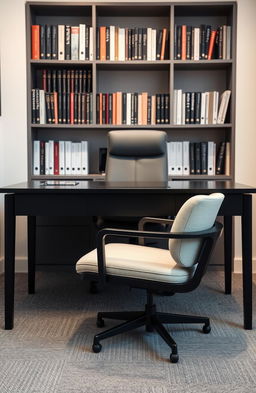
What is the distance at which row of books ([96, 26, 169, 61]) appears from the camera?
349 cm

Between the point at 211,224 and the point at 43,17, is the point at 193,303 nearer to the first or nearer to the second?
the point at 211,224

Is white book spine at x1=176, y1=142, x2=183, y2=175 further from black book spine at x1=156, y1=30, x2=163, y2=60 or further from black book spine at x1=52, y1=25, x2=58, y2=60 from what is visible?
black book spine at x1=52, y1=25, x2=58, y2=60

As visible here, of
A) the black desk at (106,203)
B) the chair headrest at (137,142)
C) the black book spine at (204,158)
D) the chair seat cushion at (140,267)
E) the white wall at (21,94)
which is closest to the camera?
the chair seat cushion at (140,267)

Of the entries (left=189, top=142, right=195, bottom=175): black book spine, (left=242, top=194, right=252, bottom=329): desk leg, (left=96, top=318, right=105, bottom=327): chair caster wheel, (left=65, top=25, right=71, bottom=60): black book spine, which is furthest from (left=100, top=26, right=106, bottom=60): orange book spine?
(left=96, top=318, right=105, bottom=327): chair caster wheel

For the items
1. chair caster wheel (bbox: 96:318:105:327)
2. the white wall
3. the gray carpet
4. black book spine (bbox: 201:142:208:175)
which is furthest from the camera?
black book spine (bbox: 201:142:208:175)

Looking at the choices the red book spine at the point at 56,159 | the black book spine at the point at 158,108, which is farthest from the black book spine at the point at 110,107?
the red book spine at the point at 56,159

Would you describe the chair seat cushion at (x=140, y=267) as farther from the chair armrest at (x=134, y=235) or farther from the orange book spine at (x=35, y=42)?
the orange book spine at (x=35, y=42)

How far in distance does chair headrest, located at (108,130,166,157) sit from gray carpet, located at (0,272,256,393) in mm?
1053

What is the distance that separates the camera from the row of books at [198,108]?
11.6 ft

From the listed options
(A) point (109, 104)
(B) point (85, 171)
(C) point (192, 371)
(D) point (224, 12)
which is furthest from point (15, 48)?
(C) point (192, 371)

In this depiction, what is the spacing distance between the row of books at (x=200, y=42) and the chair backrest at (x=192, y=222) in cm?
198

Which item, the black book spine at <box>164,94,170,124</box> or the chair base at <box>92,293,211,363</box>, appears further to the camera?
the black book spine at <box>164,94,170,124</box>

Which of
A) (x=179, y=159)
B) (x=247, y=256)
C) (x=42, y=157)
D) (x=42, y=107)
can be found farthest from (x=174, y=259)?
(x=42, y=107)

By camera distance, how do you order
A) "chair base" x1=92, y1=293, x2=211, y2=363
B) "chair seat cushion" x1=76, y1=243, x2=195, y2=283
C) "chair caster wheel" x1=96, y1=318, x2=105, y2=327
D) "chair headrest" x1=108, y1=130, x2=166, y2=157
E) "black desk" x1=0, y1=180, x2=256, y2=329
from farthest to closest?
"chair headrest" x1=108, y1=130, x2=166, y2=157
"chair caster wheel" x1=96, y1=318, x2=105, y2=327
"black desk" x1=0, y1=180, x2=256, y2=329
"chair base" x1=92, y1=293, x2=211, y2=363
"chair seat cushion" x1=76, y1=243, x2=195, y2=283
